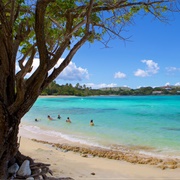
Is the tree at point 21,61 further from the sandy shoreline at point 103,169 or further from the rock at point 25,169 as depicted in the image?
the sandy shoreline at point 103,169

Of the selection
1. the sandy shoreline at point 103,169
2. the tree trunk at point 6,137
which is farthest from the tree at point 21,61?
the sandy shoreline at point 103,169

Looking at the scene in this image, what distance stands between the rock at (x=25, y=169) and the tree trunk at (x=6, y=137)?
0.26m

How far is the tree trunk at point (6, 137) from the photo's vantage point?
12.1 feet

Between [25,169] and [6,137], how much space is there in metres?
0.74

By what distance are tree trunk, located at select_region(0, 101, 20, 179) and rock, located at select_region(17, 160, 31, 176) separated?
26cm

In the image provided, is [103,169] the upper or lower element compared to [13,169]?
lower

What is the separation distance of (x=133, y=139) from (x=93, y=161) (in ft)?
18.6

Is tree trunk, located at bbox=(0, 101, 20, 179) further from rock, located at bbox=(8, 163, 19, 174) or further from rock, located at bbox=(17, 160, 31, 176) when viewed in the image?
rock, located at bbox=(17, 160, 31, 176)

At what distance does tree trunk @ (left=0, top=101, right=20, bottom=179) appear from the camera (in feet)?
12.1

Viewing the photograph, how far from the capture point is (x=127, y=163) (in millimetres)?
7879

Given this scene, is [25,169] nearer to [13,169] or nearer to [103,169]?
[13,169]

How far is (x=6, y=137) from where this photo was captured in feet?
12.3

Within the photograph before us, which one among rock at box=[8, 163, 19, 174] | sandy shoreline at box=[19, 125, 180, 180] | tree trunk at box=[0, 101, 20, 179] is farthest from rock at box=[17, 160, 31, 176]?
sandy shoreline at box=[19, 125, 180, 180]

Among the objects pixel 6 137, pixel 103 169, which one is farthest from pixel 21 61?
pixel 103 169
